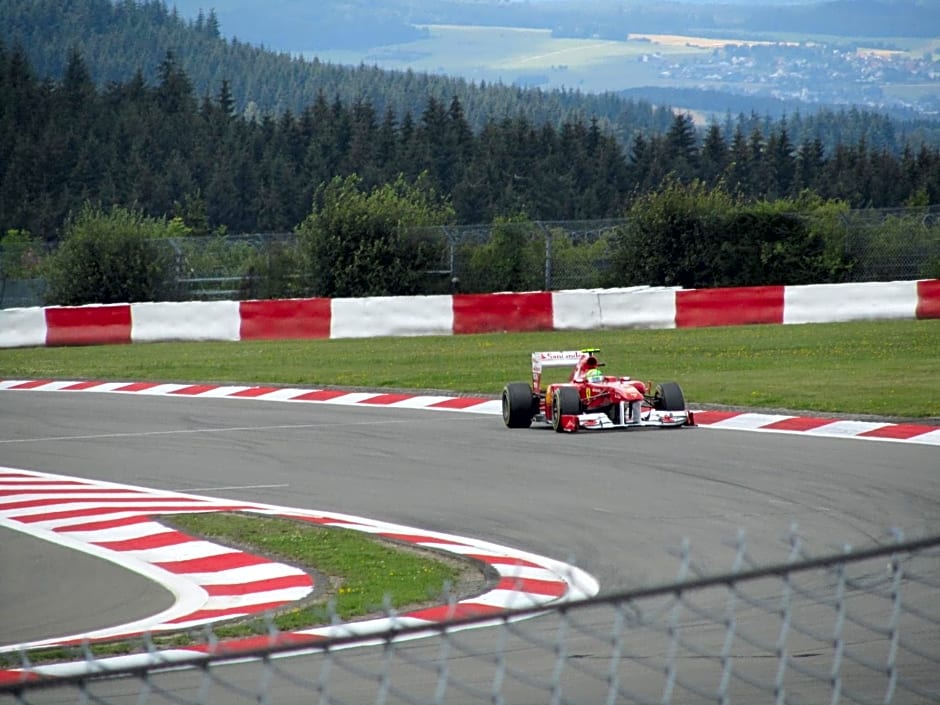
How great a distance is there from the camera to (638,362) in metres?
20.8

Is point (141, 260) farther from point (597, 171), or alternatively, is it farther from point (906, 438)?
point (597, 171)

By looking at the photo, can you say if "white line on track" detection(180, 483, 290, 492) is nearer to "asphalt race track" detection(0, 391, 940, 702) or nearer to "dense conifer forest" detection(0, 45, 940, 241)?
"asphalt race track" detection(0, 391, 940, 702)

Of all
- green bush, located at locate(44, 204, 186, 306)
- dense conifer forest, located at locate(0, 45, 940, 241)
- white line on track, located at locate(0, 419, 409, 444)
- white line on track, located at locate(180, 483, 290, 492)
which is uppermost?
dense conifer forest, located at locate(0, 45, 940, 241)

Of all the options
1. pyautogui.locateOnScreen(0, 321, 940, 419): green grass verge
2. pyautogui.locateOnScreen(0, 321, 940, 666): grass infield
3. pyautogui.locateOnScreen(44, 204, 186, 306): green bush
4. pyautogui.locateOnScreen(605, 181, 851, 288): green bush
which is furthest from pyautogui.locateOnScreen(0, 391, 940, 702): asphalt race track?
pyautogui.locateOnScreen(605, 181, 851, 288): green bush

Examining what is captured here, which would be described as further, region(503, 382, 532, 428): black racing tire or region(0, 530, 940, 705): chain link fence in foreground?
region(503, 382, 532, 428): black racing tire

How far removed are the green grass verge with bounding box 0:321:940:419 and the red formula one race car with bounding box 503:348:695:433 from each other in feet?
6.17

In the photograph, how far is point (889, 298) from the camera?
84.1 feet

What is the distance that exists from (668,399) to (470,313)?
12.0m

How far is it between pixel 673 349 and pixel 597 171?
9736cm

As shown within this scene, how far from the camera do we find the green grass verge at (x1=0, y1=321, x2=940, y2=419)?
55.5ft

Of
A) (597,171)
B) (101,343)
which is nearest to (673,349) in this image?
(101,343)

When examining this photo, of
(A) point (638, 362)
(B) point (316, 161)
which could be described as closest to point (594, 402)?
(A) point (638, 362)

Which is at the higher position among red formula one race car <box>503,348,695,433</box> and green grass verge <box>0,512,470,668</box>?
red formula one race car <box>503,348,695,433</box>

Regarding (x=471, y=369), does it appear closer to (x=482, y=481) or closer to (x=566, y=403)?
(x=566, y=403)
